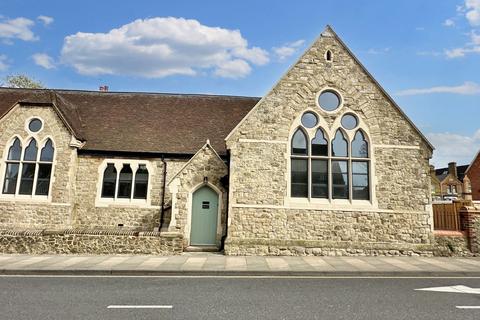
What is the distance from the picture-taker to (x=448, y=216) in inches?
568

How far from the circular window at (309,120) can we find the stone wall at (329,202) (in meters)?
0.24

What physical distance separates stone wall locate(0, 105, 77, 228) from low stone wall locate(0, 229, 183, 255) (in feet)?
8.96

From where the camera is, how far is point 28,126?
16141mm

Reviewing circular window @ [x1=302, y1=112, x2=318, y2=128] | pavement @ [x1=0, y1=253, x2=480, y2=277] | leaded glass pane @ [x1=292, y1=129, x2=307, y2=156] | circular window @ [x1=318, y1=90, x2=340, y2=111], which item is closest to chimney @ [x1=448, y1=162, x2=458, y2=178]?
pavement @ [x1=0, y1=253, x2=480, y2=277]

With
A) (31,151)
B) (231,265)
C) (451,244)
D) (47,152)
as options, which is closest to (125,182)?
(47,152)

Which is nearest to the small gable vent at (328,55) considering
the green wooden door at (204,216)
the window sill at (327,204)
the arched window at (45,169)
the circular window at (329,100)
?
the circular window at (329,100)

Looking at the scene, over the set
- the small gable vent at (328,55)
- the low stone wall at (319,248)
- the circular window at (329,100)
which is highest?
the small gable vent at (328,55)

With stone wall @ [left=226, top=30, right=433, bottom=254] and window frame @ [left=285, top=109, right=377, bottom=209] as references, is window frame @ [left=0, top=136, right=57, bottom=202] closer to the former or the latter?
stone wall @ [left=226, top=30, right=433, bottom=254]

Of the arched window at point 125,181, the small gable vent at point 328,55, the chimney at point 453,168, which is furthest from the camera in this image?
the chimney at point 453,168

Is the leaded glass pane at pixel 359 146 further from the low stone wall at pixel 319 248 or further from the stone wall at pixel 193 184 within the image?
the stone wall at pixel 193 184

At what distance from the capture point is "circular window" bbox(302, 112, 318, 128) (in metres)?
14.1

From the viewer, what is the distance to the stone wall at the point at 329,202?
13.2 metres

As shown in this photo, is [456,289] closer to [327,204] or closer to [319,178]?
[327,204]

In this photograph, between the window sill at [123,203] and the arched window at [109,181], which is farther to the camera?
the arched window at [109,181]
